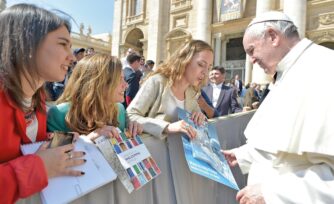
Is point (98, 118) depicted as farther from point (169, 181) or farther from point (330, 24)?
point (330, 24)

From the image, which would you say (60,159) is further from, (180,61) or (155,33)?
(155,33)

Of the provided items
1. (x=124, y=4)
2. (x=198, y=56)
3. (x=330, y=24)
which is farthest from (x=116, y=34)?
(x=198, y=56)

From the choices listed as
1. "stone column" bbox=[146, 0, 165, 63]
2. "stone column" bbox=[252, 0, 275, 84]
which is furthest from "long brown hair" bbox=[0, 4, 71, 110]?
"stone column" bbox=[146, 0, 165, 63]

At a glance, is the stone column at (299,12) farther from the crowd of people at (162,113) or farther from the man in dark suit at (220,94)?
the crowd of people at (162,113)

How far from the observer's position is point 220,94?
5.43 m

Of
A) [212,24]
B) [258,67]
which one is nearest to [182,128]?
[258,67]

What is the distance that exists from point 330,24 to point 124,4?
1645 cm

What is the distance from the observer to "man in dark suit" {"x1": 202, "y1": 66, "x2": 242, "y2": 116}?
17.5 ft

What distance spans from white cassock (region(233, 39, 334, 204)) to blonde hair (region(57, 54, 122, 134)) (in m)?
0.91

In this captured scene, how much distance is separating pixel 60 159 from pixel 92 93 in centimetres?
69

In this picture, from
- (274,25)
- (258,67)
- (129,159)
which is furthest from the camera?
(258,67)

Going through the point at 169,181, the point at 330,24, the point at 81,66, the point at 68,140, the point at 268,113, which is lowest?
the point at 169,181

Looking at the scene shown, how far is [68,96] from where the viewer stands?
1.76 m

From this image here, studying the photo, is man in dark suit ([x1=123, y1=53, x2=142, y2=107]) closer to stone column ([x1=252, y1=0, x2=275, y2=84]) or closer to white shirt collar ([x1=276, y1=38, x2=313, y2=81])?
white shirt collar ([x1=276, y1=38, x2=313, y2=81])
